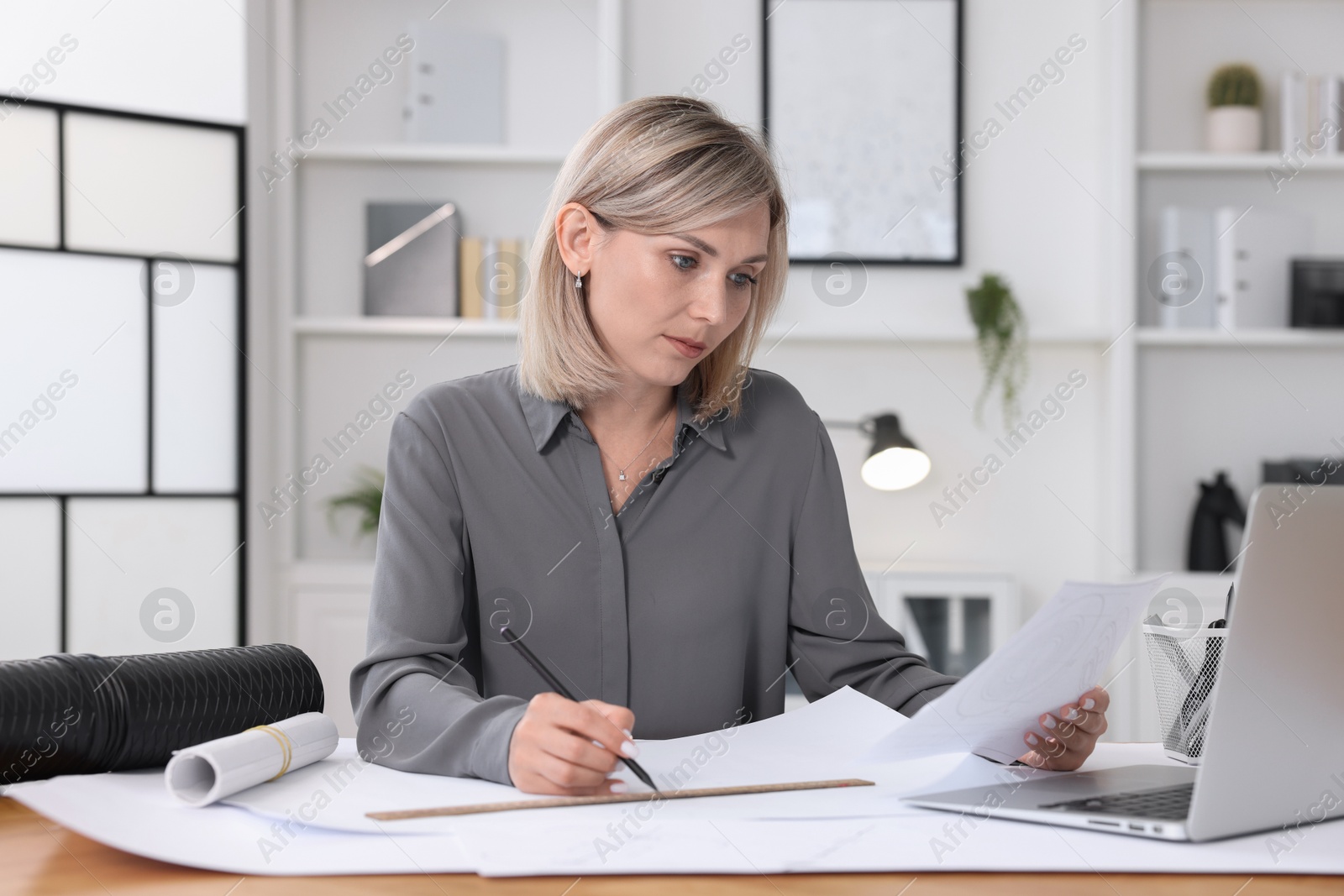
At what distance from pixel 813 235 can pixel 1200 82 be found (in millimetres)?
1191

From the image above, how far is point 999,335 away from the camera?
293 centimetres

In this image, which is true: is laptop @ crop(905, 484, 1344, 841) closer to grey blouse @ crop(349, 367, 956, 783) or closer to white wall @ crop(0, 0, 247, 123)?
grey blouse @ crop(349, 367, 956, 783)

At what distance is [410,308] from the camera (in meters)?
2.96

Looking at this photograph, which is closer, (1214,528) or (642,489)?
(642,489)

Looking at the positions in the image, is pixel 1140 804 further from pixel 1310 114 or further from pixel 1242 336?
pixel 1310 114

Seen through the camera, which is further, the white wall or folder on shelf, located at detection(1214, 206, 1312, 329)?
folder on shelf, located at detection(1214, 206, 1312, 329)

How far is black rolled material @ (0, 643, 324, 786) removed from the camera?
773mm

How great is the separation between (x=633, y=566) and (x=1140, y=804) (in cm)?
63

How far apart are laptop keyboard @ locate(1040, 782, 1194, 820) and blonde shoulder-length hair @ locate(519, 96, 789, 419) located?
68 cm

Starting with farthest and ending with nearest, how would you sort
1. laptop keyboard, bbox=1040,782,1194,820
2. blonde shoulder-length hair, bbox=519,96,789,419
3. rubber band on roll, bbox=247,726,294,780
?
blonde shoulder-length hair, bbox=519,96,789,419 < rubber band on roll, bbox=247,726,294,780 < laptop keyboard, bbox=1040,782,1194,820

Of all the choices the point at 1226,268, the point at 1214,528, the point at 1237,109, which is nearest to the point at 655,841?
the point at 1214,528

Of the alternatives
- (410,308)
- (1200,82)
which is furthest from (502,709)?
(1200,82)

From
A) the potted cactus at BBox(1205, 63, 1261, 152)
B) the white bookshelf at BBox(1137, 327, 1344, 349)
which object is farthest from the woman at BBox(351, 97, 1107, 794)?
the potted cactus at BBox(1205, 63, 1261, 152)

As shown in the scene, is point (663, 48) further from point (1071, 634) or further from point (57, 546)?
point (1071, 634)
